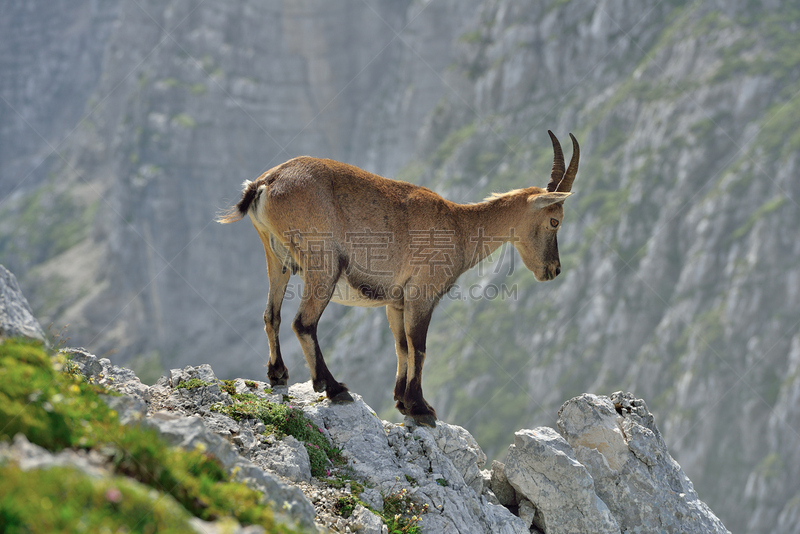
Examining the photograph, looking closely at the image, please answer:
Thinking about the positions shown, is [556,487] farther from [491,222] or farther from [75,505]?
[75,505]

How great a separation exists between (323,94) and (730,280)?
11590 cm

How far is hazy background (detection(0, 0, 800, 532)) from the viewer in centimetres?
6769

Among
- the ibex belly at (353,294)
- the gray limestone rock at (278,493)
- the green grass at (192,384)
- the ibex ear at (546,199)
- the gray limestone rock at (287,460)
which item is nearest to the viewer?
the gray limestone rock at (278,493)

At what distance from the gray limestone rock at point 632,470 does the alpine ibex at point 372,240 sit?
3.18m

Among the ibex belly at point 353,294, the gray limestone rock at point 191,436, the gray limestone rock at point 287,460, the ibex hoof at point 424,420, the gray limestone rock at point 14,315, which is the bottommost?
the gray limestone rock at point 287,460

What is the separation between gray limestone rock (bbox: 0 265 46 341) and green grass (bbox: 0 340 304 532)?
35 cm

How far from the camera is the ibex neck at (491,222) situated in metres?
13.6

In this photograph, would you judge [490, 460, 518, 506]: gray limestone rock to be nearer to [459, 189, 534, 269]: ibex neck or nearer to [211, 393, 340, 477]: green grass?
[211, 393, 340, 477]: green grass

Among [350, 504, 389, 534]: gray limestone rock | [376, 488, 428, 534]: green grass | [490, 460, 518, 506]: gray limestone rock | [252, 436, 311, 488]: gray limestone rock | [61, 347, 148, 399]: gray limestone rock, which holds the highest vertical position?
[61, 347, 148, 399]: gray limestone rock

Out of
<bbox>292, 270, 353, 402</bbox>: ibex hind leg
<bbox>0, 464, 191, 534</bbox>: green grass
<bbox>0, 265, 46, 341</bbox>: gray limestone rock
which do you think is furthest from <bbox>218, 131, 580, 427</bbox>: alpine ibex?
<bbox>0, 464, 191, 534</bbox>: green grass

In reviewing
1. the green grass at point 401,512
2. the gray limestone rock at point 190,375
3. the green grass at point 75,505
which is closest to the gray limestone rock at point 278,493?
the green grass at point 75,505

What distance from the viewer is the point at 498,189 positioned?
308 ft

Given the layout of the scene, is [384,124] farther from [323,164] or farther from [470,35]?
[323,164]

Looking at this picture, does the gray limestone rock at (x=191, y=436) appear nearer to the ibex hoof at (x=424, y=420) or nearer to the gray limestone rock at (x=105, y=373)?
the gray limestone rock at (x=105, y=373)
